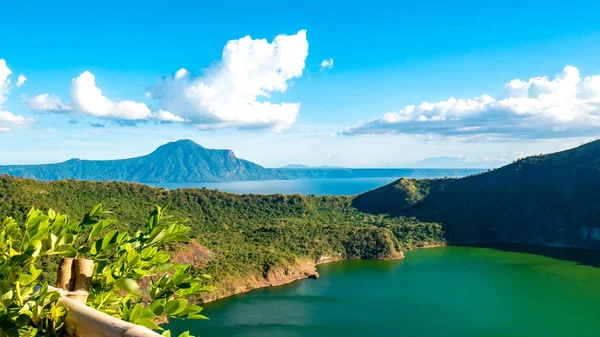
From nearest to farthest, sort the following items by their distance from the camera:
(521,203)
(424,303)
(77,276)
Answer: (77,276)
(424,303)
(521,203)

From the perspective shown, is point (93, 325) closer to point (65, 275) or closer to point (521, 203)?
point (65, 275)

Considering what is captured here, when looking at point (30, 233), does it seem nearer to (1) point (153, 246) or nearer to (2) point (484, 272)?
(1) point (153, 246)

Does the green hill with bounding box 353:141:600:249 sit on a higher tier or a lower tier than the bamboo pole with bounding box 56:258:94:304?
lower

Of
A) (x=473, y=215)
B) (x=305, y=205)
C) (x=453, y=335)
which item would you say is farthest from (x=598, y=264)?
(x=305, y=205)

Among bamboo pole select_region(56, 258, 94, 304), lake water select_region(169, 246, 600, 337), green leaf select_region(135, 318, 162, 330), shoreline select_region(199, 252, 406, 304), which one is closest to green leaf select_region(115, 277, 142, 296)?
green leaf select_region(135, 318, 162, 330)

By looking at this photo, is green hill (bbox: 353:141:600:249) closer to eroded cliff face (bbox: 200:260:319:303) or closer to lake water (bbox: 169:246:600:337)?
lake water (bbox: 169:246:600:337)

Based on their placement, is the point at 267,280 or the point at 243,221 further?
the point at 243,221

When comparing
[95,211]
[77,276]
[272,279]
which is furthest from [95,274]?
[272,279]
